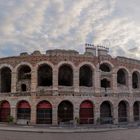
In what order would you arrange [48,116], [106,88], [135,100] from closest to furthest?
[48,116]
[106,88]
[135,100]

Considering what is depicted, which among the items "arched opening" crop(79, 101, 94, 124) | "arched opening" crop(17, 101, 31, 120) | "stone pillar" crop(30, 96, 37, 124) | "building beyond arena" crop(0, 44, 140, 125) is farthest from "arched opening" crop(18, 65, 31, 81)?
"arched opening" crop(79, 101, 94, 124)

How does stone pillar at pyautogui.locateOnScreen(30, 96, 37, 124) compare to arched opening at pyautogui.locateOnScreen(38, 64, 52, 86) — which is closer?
stone pillar at pyautogui.locateOnScreen(30, 96, 37, 124)

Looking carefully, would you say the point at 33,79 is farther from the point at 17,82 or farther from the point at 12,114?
the point at 12,114

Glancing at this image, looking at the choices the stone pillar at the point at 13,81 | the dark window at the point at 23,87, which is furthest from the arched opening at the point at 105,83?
the stone pillar at the point at 13,81

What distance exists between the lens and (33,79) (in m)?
36.2

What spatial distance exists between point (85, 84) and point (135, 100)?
8889mm

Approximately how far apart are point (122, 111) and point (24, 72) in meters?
16.4

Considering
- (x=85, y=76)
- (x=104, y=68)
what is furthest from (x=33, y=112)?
(x=104, y=68)

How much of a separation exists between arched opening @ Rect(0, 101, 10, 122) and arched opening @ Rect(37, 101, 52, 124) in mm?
5246

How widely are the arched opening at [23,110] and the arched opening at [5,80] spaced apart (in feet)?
16.4

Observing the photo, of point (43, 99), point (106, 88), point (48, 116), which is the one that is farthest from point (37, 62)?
point (106, 88)

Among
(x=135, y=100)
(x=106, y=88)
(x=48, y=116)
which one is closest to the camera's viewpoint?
(x=48, y=116)

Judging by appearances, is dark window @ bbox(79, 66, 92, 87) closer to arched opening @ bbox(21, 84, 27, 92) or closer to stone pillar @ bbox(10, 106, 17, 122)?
arched opening @ bbox(21, 84, 27, 92)

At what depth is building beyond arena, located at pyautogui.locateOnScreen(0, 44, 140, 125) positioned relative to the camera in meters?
35.7
